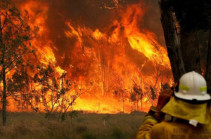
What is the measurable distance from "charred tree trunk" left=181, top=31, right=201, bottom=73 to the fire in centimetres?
2756

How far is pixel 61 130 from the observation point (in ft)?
29.3

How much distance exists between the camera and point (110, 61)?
40219 millimetres

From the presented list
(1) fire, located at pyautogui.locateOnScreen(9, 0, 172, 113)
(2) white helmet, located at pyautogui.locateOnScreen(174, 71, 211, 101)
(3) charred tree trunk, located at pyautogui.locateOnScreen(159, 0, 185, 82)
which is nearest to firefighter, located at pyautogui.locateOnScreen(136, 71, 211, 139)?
(2) white helmet, located at pyautogui.locateOnScreen(174, 71, 211, 101)

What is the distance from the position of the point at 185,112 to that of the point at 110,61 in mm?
38027

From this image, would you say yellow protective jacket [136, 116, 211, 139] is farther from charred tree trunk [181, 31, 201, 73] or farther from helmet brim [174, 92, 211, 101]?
charred tree trunk [181, 31, 201, 73]

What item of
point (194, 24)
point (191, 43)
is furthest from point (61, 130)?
point (194, 24)

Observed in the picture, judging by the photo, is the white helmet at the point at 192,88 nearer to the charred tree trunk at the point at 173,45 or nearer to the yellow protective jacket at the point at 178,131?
the yellow protective jacket at the point at 178,131

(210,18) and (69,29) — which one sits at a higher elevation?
(69,29)

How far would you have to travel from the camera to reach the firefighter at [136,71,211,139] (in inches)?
87.7

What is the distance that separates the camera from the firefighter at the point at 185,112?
7.30 feet

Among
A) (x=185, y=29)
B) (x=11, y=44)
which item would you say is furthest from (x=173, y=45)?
(x=11, y=44)

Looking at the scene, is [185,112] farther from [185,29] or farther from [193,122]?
[185,29]

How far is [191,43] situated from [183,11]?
1.26m

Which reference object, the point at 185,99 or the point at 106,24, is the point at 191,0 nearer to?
the point at 185,99
